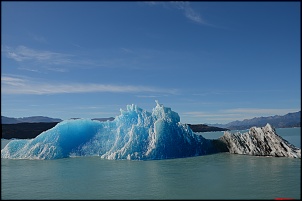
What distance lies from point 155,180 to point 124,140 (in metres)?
11.7

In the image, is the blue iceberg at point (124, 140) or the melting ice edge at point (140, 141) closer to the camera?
the melting ice edge at point (140, 141)

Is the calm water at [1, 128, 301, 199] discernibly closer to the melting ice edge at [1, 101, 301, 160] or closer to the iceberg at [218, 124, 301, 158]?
the iceberg at [218, 124, 301, 158]

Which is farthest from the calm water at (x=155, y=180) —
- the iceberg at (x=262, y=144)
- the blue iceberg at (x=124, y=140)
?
the blue iceberg at (x=124, y=140)

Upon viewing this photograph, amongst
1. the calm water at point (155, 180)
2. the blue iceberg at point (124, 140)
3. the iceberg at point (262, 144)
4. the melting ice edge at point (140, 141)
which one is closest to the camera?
the calm water at point (155, 180)

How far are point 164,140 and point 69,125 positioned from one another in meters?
10.4

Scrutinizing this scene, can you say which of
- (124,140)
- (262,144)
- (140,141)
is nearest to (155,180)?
(140,141)

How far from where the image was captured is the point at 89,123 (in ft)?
109

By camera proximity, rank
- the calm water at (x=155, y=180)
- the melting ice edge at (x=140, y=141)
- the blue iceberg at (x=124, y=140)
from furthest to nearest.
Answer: the blue iceberg at (x=124, y=140) < the melting ice edge at (x=140, y=141) < the calm water at (x=155, y=180)

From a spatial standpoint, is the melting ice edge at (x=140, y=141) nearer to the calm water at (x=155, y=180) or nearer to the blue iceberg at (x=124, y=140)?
the blue iceberg at (x=124, y=140)

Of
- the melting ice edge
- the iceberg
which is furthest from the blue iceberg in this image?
the iceberg

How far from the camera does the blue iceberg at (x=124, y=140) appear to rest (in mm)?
27958

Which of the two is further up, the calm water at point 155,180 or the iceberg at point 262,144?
the iceberg at point 262,144

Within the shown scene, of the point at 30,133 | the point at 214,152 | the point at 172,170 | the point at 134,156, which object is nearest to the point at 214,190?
the point at 172,170

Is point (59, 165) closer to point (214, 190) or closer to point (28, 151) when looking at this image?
point (28, 151)
